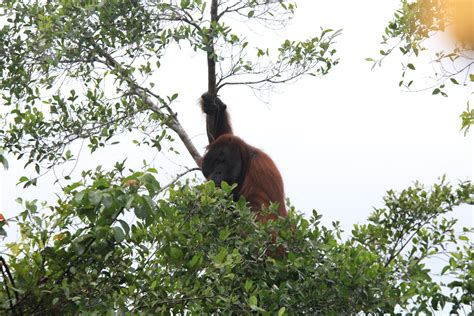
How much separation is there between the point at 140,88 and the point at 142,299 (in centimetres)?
360

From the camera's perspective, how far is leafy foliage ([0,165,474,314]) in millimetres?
3984

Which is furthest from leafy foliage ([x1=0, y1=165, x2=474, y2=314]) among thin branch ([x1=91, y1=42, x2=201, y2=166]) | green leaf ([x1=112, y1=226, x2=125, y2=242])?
thin branch ([x1=91, y1=42, x2=201, y2=166])

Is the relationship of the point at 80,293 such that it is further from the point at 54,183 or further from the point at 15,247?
the point at 54,183

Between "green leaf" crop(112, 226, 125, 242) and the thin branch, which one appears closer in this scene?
"green leaf" crop(112, 226, 125, 242)

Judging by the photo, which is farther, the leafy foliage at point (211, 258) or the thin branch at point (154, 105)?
the thin branch at point (154, 105)

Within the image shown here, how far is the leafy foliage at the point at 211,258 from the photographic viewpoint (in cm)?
398

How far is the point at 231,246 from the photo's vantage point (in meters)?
5.32

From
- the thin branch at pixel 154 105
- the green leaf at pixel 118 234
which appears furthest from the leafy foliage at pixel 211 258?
the thin branch at pixel 154 105

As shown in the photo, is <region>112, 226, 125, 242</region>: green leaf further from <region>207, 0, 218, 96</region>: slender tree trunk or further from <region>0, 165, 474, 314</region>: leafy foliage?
<region>207, 0, 218, 96</region>: slender tree trunk

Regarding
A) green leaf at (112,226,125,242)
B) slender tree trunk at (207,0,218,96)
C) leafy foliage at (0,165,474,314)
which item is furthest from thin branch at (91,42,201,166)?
green leaf at (112,226,125,242)

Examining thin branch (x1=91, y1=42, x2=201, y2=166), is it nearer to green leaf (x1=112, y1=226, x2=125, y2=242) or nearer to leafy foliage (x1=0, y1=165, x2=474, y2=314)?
leafy foliage (x1=0, y1=165, x2=474, y2=314)

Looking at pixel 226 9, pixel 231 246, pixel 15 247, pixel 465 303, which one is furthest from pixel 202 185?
pixel 226 9

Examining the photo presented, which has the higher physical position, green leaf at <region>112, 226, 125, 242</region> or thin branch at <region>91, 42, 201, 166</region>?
thin branch at <region>91, 42, 201, 166</region>

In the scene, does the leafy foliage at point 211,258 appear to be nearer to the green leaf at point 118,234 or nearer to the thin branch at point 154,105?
the green leaf at point 118,234
